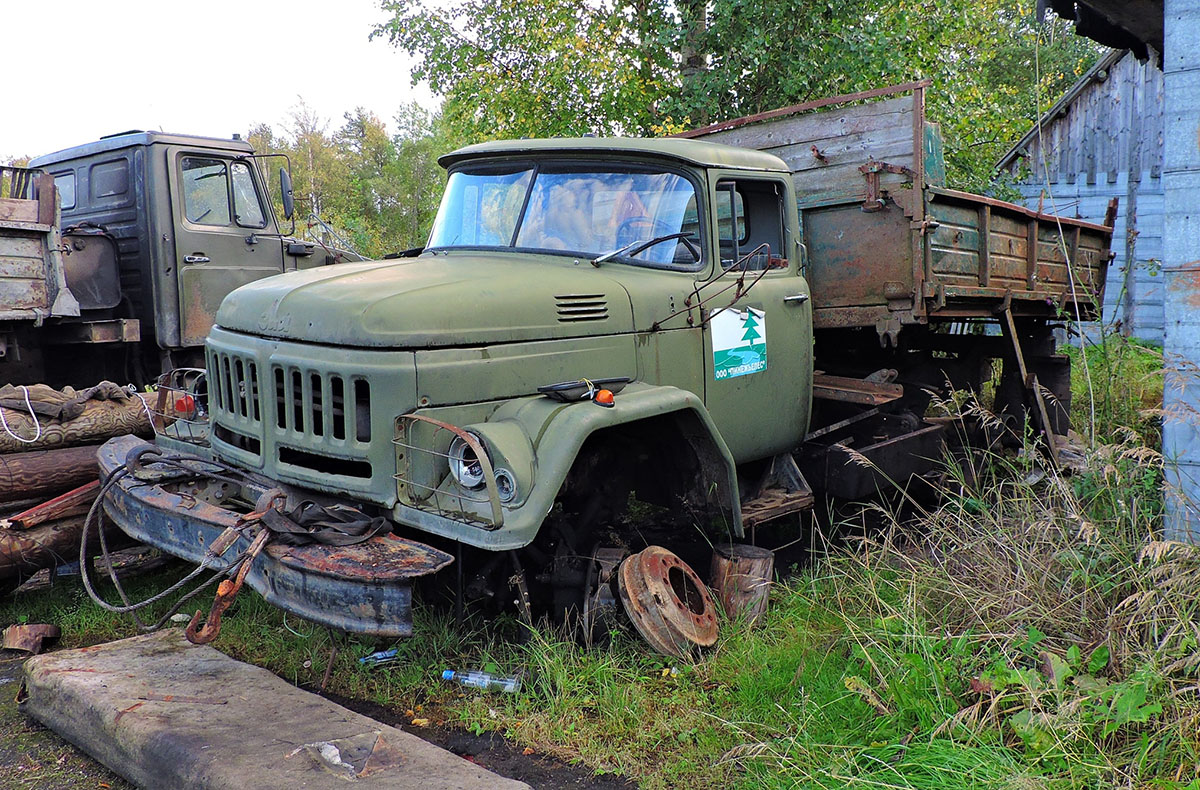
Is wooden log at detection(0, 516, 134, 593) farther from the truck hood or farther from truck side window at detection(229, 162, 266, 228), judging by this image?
truck side window at detection(229, 162, 266, 228)

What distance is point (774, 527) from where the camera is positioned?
5.79m

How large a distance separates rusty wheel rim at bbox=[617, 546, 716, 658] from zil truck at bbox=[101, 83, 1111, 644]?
17 mm

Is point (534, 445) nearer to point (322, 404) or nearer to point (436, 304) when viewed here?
point (436, 304)

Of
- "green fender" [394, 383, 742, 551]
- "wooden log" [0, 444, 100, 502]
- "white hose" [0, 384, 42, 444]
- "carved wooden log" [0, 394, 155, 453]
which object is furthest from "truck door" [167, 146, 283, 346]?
"green fender" [394, 383, 742, 551]

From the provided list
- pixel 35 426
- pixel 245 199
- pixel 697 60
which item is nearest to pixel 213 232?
pixel 245 199

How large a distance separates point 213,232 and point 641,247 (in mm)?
5246

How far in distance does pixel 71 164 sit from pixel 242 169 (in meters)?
1.43

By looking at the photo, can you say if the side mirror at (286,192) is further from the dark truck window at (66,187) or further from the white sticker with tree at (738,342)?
the white sticker with tree at (738,342)

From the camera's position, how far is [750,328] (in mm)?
4910

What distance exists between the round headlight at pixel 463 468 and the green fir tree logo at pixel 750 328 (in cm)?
188

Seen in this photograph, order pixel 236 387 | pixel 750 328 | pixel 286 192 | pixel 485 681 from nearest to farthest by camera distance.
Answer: pixel 485 681
pixel 236 387
pixel 750 328
pixel 286 192

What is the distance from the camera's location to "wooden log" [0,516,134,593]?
468 centimetres

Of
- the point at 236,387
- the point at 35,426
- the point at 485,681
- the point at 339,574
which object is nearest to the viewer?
the point at 339,574

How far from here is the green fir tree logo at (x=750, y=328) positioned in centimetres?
488
